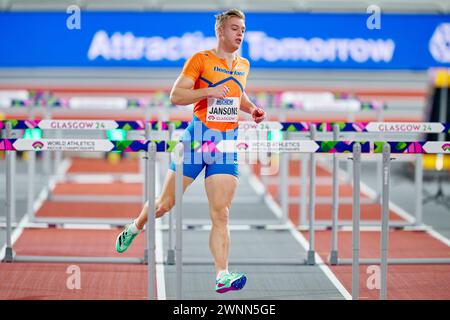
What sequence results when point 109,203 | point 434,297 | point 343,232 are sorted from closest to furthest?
point 434,297 < point 343,232 < point 109,203

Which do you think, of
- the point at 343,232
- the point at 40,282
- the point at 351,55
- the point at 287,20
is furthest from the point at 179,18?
the point at 40,282

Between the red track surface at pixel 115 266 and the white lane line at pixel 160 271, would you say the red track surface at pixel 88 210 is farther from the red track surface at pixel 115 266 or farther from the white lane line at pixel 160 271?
the white lane line at pixel 160 271

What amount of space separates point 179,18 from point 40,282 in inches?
283

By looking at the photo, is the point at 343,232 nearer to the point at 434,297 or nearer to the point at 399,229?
the point at 399,229

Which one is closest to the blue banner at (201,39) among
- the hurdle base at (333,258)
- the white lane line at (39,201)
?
the white lane line at (39,201)

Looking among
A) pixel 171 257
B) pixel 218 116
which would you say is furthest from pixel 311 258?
pixel 218 116

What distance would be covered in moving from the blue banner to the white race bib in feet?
23.9

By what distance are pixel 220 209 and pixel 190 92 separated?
838mm

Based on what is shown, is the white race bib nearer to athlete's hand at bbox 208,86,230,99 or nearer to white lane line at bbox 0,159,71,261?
athlete's hand at bbox 208,86,230,99

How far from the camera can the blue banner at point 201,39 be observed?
1386 centimetres

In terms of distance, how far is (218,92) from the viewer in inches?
251

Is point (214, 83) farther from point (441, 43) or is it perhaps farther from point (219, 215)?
point (441, 43)

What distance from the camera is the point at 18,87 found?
16672 millimetres

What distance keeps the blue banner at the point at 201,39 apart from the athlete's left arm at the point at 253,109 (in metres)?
6.97
